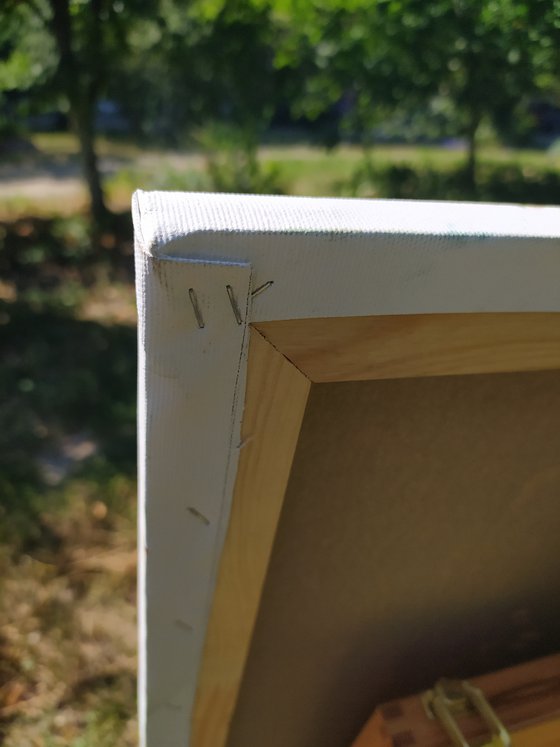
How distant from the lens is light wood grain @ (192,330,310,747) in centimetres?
66

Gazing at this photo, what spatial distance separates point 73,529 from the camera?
2721 mm

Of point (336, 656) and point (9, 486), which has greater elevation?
point (9, 486)

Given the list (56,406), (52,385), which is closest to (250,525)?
(56,406)

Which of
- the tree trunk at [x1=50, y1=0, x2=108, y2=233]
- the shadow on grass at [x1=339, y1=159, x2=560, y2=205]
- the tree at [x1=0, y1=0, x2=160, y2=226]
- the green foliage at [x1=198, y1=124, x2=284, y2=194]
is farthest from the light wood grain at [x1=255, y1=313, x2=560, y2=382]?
the green foliage at [x1=198, y1=124, x2=284, y2=194]

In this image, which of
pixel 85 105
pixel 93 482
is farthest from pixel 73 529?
pixel 85 105

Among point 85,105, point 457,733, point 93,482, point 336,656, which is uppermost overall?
point 85,105

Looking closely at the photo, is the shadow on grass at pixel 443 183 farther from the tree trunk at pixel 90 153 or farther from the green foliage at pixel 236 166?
the tree trunk at pixel 90 153

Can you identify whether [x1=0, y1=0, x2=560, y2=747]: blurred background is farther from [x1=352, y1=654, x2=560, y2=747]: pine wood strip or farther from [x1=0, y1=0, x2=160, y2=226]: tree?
[x1=352, y1=654, x2=560, y2=747]: pine wood strip

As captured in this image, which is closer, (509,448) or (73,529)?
(509,448)

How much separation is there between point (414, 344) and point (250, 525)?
0.31 metres

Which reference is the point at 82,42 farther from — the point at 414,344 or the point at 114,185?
the point at 414,344

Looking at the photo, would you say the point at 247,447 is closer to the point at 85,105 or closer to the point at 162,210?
the point at 162,210

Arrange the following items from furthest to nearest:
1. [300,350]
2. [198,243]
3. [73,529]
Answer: [73,529] < [300,350] < [198,243]

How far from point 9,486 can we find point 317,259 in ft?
8.93
